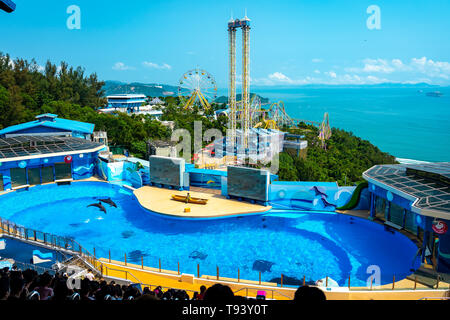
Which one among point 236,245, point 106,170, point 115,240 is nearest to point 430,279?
point 236,245

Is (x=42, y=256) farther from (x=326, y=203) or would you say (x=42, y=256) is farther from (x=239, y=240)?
(x=326, y=203)

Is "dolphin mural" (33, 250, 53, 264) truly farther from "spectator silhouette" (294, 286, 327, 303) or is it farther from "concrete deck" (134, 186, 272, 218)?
"spectator silhouette" (294, 286, 327, 303)

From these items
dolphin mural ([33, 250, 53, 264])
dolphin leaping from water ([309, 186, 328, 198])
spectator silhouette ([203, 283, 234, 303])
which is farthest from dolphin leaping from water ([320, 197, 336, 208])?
spectator silhouette ([203, 283, 234, 303])

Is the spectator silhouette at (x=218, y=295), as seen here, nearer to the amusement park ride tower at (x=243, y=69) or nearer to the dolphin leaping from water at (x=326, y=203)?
the dolphin leaping from water at (x=326, y=203)

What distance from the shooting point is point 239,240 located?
15.5 metres

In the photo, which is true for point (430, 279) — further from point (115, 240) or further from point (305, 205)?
point (115, 240)

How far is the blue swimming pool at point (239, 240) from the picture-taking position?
13.1m

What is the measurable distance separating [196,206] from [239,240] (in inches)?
152

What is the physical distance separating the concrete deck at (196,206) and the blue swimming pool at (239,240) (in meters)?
0.33

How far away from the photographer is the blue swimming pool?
13141mm

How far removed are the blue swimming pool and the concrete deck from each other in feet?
1.09

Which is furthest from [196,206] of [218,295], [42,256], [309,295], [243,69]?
[243,69]

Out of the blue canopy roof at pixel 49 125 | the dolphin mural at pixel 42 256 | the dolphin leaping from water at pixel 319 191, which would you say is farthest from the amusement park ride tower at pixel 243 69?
the dolphin mural at pixel 42 256

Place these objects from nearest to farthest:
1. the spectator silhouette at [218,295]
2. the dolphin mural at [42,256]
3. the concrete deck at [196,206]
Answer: the spectator silhouette at [218,295] → the dolphin mural at [42,256] → the concrete deck at [196,206]
